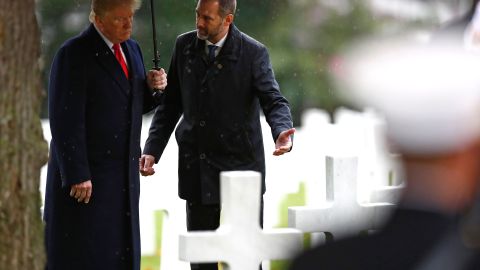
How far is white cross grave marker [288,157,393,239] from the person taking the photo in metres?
5.52

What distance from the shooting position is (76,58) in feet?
17.4

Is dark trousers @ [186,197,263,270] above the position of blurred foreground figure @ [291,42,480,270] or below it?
below

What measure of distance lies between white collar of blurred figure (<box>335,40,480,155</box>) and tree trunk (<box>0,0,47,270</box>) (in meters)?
2.68

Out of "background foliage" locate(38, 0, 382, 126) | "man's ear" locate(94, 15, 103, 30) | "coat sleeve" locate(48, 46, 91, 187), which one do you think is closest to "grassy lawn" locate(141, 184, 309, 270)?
"coat sleeve" locate(48, 46, 91, 187)

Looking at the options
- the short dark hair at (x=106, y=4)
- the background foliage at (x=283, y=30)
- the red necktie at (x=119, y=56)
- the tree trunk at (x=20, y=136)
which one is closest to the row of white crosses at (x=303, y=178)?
the tree trunk at (x=20, y=136)

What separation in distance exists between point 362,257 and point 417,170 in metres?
0.15

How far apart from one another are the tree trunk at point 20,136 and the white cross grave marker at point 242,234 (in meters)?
0.69

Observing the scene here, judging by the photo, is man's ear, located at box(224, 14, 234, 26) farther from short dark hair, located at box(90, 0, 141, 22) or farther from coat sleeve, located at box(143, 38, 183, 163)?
short dark hair, located at box(90, 0, 141, 22)

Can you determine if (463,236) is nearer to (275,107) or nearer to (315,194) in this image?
(275,107)

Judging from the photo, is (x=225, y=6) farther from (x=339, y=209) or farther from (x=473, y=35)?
(x=473, y=35)

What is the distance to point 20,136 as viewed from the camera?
4.33 metres

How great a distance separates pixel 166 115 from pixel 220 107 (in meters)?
0.30

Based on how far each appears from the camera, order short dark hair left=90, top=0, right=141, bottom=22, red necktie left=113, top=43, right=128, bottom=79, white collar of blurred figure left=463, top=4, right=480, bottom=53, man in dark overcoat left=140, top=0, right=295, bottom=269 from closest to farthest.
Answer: white collar of blurred figure left=463, top=4, right=480, bottom=53, short dark hair left=90, top=0, right=141, bottom=22, red necktie left=113, top=43, right=128, bottom=79, man in dark overcoat left=140, top=0, right=295, bottom=269

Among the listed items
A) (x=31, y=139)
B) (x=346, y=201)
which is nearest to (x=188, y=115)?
(x=346, y=201)
